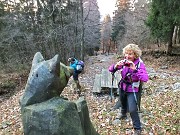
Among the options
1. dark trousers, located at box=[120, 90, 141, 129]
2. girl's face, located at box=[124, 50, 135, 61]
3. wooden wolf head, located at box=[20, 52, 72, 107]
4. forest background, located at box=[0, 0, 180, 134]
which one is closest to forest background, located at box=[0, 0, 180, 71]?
forest background, located at box=[0, 0, 180, 134]

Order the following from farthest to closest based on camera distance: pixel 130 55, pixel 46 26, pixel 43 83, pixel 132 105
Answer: pixel 46 26 < pixel 132 105 < pixel 130 55 < pixel 43 83

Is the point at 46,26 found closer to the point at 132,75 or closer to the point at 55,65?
the point at 132,75

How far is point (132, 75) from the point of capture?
15.7 feet

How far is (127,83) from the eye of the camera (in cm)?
495

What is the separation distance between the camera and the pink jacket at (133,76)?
4.68 metres

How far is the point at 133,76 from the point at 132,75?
3 centimetres

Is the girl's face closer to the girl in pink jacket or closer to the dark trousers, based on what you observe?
the girl in pink jacket

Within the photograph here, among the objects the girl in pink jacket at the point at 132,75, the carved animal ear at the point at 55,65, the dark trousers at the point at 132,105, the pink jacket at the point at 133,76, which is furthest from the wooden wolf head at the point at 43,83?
the dark trousers at the point at 132,105

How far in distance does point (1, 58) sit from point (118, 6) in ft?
128

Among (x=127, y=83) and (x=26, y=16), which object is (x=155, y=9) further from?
(x=127, y=83)

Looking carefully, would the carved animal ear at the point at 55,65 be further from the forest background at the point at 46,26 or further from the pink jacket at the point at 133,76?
the forest background at the point at 46,26

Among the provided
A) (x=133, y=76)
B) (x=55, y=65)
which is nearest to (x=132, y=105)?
(x=133, y=76)

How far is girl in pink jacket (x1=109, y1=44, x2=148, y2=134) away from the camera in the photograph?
4684 millimetres

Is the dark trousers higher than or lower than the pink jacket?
lower
